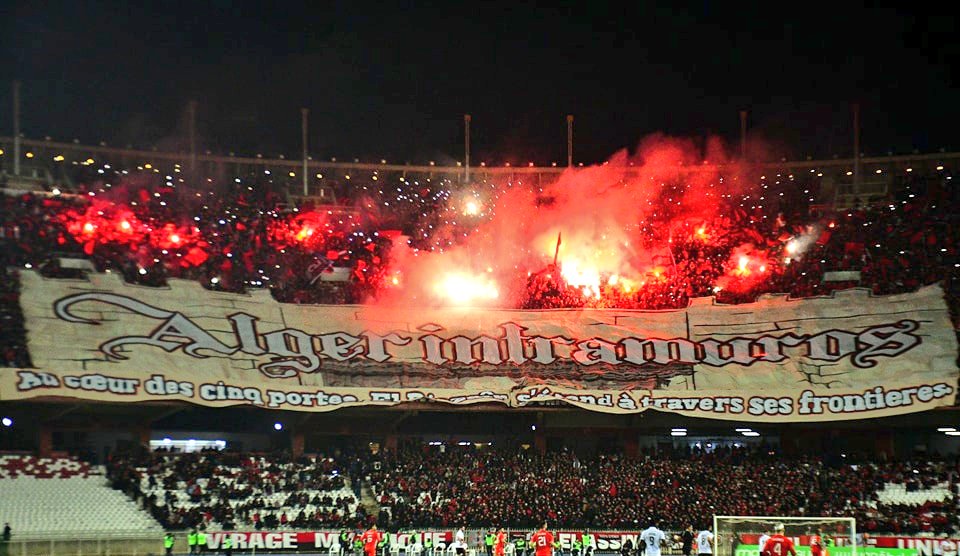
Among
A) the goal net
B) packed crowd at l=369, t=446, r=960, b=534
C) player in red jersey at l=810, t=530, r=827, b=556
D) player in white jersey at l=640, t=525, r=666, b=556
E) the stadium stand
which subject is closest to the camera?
player in red jersey at l=810, t=530, r=827, b=556

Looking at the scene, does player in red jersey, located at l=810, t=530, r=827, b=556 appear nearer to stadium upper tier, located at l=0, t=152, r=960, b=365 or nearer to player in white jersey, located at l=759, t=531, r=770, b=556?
player in white jersey, located at l=759, t=531, r=770, b=556

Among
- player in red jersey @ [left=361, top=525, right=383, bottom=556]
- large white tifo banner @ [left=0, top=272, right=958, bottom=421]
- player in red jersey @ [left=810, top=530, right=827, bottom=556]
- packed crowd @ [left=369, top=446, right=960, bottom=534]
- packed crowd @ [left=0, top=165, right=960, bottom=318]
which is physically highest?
packed crowd @ [left=0, top=165, right=960, bottom=318]

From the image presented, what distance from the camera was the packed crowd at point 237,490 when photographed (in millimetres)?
37281

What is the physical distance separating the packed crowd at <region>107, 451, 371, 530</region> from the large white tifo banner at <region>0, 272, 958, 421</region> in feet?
9.26

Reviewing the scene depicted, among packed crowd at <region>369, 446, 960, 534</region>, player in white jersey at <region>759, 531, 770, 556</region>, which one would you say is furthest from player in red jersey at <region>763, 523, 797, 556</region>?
packed crowd at <region>369, 446, 960, 534</region>

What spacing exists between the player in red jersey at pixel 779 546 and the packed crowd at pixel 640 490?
53.4ft

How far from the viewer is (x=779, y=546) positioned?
21281 mm

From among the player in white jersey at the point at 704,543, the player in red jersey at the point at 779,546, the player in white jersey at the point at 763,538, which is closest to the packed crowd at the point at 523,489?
the player in white jersey at the point at 704,543

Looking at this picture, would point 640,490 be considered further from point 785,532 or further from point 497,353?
point 785,532

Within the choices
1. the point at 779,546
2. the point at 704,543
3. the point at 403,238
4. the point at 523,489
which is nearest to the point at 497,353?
the point at 523,489

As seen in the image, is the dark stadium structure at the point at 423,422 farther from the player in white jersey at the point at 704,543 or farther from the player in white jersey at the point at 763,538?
the player in white jersey at the point at 763,538

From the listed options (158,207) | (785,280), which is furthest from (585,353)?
(158,207)

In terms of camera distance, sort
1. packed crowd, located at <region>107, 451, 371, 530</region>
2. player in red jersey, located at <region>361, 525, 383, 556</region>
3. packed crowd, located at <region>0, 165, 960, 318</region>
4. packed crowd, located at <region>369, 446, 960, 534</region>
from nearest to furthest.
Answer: player in red jersey, located at <region>361, 525, 383, 556</region> → packed crowd, located at <region>107, 451, 371, 530</region> → packed crowd, located at <region>369, 446, 960, 534</region> → packed crowd, located at <region>0, 165, 960, 318</region>

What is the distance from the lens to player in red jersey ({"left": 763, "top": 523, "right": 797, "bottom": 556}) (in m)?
20.9
